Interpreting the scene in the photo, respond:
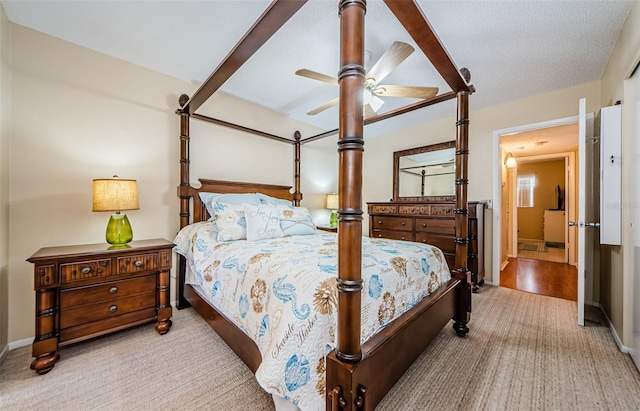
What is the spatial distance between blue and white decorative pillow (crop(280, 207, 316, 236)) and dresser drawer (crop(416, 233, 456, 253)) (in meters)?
1.66

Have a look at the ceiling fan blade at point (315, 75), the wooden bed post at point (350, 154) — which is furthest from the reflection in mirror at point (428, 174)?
the wooden bed post at point (350, 154)

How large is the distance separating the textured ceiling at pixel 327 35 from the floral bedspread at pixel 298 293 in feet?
5.67

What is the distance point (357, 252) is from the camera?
3.07 feet

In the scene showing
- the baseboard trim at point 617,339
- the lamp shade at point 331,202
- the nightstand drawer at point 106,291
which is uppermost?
the lamp shade at point 331,202

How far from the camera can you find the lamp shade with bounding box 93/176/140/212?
191 centimetres

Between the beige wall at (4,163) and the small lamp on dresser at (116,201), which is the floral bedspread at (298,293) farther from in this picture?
the beige wall at (4,163)

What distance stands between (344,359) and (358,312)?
7.6 inches

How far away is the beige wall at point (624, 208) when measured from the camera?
1709 mm

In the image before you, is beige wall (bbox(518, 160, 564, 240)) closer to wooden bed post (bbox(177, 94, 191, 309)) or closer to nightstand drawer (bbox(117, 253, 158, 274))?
wooden bed post (bbox(177, 94, 191, 309))

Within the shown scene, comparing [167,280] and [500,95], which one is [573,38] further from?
[167,280]

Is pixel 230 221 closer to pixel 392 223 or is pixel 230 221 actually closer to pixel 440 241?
pixel 392 223

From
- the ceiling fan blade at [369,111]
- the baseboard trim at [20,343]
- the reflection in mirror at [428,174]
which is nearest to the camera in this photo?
the baseboard trim at [20,343]

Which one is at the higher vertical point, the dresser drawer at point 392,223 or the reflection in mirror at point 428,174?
the reflection in mirror at point 428,174

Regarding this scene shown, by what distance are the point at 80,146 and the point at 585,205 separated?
185 inches
